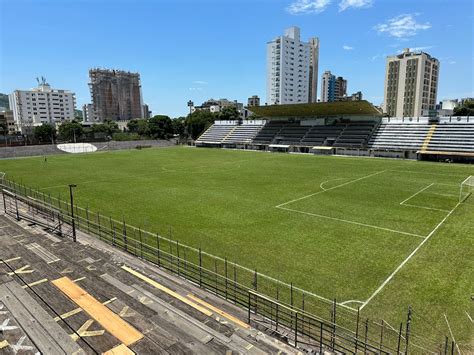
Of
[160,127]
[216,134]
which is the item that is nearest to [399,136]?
[216,134]

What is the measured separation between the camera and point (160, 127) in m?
116

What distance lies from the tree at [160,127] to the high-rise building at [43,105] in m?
91.6

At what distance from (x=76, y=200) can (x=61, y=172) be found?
21630mm

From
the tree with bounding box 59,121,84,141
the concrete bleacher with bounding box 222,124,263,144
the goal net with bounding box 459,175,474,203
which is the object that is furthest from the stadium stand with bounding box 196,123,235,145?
the goal net with bounding box 459,175,474,203

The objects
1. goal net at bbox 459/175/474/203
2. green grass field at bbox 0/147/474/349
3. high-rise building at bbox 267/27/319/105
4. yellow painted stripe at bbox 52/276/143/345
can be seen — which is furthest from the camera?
high-rise building at bbox 267/27/319/105

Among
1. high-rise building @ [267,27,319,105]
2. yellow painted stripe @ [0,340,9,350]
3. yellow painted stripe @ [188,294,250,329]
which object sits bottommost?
yellow painted stripe @ [188,294,250,329]

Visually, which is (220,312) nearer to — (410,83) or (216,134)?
(216,134)

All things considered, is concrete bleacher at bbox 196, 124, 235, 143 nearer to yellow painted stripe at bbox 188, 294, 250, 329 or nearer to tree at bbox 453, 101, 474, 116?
tree at bbox 453, 101, 474, 116

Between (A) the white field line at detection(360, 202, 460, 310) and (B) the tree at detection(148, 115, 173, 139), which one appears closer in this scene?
(A) the white field line at detection(360, 202, 460, 310)

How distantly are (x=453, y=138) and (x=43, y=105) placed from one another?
19704 cm

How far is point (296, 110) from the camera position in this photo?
83.4 meters

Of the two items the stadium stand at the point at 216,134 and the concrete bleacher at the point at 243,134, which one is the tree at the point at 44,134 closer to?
the stadium stand at the point at 216,134

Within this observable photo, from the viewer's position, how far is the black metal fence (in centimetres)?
1001

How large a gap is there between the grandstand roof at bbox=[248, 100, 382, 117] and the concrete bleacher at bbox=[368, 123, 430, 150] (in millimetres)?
5514
